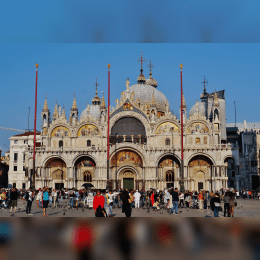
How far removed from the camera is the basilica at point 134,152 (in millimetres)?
47000

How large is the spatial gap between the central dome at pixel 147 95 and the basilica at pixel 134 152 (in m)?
11.8

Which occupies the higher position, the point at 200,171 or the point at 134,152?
the point at 134,152

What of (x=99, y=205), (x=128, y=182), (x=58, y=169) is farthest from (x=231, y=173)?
(x=99, y=205)

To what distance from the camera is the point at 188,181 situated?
4656cm

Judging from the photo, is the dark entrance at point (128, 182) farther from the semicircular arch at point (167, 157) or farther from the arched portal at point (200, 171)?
the arched portal at point (200, 171)

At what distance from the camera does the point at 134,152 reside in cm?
4825

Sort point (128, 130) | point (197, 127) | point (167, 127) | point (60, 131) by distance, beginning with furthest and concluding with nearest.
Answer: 1. point (60, 131)
2. point (128, 130)
3. point (167, 127)
4. point (197, 127)

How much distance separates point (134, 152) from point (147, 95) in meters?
17.6

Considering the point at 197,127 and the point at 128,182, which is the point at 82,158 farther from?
the point at 197,127

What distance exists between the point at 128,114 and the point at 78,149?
8277mm

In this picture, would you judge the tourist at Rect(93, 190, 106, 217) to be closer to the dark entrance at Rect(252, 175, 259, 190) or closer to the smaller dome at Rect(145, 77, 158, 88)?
the dark entrance at Rect(252, 175, 259, 190)

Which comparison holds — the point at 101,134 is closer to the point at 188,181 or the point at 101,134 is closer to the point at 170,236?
the point at 188,181

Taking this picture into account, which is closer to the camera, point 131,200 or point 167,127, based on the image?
point 131,200

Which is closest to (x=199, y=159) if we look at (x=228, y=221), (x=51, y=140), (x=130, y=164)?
(x=130, y=164)
